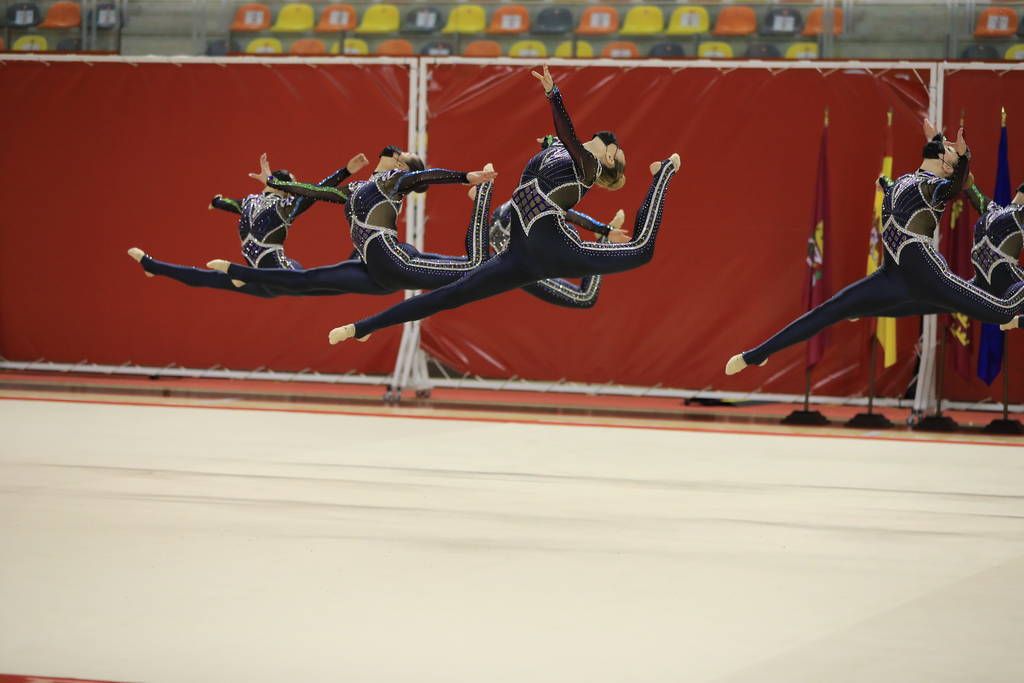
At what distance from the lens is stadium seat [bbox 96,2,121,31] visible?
12.9m

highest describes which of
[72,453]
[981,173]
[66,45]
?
[66,45]

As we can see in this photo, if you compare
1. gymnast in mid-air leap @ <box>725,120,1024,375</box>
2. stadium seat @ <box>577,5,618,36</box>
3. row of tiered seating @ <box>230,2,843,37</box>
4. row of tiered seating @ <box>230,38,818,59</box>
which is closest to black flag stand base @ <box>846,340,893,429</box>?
gymnast in mid-air leap @ <box>725,120,1024,375</box>

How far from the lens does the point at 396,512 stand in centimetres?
516

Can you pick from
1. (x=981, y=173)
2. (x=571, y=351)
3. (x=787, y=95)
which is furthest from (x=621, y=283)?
(x=981, y=173)

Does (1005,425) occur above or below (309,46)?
below

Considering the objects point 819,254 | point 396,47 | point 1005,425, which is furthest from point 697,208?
point 396,47

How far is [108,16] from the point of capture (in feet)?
42.6

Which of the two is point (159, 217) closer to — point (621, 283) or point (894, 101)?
point (621, 283)

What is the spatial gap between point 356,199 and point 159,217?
4908mm

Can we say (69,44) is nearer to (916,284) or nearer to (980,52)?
(980,52)

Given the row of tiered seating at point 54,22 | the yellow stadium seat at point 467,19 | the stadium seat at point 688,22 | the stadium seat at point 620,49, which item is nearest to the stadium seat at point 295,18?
the yellow stadium seat at point 467,19

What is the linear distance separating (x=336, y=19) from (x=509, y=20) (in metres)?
2.02

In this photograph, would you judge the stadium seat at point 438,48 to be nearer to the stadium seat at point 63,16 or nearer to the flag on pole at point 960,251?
the stadium seat at point 63,16

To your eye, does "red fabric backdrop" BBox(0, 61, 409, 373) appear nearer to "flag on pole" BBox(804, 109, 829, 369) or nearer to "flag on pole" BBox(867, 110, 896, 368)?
"flag on pole" BBox(804, 109, 829, 369)
